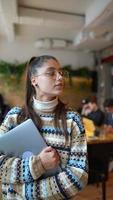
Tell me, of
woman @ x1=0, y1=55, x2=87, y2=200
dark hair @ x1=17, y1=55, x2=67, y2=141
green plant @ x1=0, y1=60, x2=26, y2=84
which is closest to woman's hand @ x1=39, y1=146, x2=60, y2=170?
woman @ x1=0, y1=55, x2=87, y2=200

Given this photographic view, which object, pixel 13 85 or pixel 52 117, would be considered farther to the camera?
pixel 13 85

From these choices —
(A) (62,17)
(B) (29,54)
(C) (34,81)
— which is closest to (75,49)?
(B) (29,54)

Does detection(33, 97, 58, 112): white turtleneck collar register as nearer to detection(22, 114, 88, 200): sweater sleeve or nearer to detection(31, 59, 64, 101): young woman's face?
detection(31, 59, 64, 101): young woman's face

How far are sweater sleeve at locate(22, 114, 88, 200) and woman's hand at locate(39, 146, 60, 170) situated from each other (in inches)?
2.2

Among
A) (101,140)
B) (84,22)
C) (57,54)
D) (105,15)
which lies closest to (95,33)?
(84,22)

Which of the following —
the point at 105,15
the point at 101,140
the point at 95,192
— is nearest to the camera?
the point at 101,140

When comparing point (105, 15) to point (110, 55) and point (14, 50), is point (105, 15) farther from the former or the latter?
point (14, 50)

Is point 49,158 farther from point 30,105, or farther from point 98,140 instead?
point 98,140

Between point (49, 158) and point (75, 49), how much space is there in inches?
296

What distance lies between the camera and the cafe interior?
3607 mm

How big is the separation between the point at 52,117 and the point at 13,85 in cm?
665

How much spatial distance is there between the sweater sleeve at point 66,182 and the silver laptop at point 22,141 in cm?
13

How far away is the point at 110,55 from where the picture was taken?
7652 millimetres

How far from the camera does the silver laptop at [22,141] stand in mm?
1176
